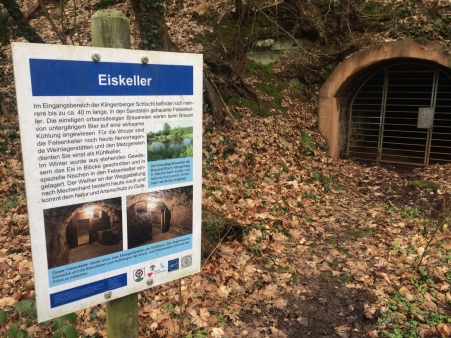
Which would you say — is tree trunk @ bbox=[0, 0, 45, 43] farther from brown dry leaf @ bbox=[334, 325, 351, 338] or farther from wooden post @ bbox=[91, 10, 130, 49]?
brown dry leaf @ bbox=[334, 325, 351, 338]

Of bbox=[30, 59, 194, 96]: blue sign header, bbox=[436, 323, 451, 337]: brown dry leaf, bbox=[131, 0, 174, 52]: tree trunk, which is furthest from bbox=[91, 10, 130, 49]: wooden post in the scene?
bbox=[131, 0, 174, 52]: tree trunk

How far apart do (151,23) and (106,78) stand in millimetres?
5819

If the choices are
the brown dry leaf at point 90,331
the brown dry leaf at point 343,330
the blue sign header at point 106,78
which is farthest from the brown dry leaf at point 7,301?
the brown dry leaf at point 343,330

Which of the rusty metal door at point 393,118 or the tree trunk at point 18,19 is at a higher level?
the tree trunk at point 18,19

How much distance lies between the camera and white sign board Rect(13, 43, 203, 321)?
4.60ft

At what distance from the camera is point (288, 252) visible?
468 cm

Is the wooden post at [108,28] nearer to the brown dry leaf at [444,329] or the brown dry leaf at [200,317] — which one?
the brown dry leaf at [200,317]

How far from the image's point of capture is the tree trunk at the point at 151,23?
6.56m

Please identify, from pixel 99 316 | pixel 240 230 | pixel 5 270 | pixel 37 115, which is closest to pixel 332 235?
pixel 240 230

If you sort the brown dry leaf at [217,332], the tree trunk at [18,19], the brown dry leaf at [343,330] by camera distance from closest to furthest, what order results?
the brown dry leaf at [217,332] < the brown dry leaf at [343,330] < the tree trunk at [18,19]

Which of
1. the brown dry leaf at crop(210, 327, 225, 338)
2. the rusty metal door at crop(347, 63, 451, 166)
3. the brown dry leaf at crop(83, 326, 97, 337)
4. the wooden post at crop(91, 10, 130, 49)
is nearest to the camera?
the wooden post at crop(91, 10, 130, 49)

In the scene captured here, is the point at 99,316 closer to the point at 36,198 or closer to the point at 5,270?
the point at 5,270

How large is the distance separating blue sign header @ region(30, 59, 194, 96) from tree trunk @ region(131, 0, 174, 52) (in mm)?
5540

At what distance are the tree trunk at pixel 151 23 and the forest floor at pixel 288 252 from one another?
1.89 m
